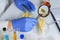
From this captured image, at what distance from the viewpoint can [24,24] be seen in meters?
0.95

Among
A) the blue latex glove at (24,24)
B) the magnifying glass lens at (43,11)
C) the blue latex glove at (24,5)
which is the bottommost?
the blue latex glove at (24,24)

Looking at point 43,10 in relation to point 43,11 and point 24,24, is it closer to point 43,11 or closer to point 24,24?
point 43,11

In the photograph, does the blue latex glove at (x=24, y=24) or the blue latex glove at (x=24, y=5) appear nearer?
the blue latex glove at (x=24, y=24)

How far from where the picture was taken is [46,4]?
1078mm

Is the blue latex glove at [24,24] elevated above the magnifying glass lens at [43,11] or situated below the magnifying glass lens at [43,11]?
below

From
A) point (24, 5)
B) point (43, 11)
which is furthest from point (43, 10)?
point (24, 5)

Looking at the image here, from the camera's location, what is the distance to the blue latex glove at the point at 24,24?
0.94m

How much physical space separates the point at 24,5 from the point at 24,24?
0.59 ft

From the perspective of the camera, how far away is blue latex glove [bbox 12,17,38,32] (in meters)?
0.94

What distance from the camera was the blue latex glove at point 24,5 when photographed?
1.04 metres

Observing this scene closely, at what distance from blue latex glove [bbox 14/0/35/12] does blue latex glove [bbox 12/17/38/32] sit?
0.10 m

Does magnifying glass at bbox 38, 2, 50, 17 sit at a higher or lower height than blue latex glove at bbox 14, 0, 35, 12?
lower

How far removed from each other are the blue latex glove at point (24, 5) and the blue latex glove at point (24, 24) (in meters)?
0.10

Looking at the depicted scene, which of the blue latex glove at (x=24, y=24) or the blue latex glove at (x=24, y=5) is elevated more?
the blue latex glove at (x=24, y=5)
